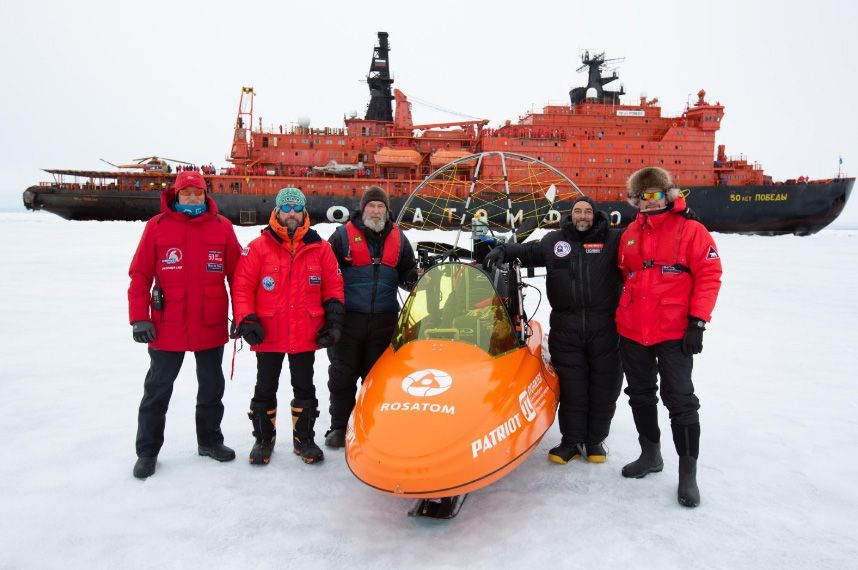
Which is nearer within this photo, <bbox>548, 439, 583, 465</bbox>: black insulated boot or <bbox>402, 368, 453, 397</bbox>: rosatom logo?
<bbox>402, 368, 453, 397</bbox>: rosatom logo

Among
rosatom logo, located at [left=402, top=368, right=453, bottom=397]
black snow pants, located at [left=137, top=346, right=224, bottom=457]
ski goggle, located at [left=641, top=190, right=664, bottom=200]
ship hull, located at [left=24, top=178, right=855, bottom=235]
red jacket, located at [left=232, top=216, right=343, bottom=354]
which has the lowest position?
black snow pants, located at [left=137, top=346, right=224, bottom=457]

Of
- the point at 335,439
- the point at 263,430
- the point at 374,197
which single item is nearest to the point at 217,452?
the point at 263,430

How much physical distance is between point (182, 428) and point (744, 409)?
4.58 m

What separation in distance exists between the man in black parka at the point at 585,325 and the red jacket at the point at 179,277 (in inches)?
72.4

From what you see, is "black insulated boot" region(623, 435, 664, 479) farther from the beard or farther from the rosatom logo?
the beard

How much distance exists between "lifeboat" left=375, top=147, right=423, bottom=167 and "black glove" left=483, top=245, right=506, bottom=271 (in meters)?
24.1

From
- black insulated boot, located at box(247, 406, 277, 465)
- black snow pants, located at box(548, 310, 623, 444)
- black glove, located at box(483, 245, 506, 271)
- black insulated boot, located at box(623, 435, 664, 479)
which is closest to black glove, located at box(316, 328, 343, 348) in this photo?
black insulated boot, located at box(247, 406, 277, 465)

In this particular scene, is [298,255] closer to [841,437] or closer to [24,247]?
[841,437]

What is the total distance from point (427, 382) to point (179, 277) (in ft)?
5.72

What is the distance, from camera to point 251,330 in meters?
3.08

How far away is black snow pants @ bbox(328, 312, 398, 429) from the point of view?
3697mm

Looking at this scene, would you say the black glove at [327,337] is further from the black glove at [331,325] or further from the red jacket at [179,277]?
the red jacket at [179,277]

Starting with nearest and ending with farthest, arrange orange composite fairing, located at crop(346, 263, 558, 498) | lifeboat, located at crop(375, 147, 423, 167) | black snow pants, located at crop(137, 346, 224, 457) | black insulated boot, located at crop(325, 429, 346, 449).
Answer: orange composite fairing, located at crop(346, 263, 558, 498) → black snow pants, located at crop(137, 346, 224, 457) → black insulated boot, located at crop(325, 429, 346, 449) → lifeboat, located at crop(375, 147, 423, 167)

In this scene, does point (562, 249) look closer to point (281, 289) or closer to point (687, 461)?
point (687, 461)
